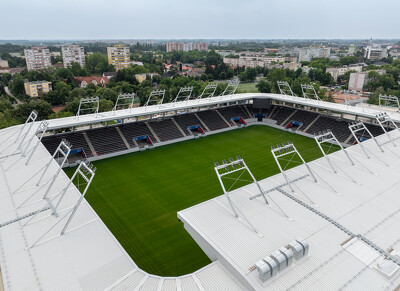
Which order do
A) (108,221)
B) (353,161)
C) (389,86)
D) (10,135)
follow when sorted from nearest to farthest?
(108,221), (353,161), (10,135), (389,86)

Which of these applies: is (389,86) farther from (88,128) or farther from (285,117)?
(88,128)

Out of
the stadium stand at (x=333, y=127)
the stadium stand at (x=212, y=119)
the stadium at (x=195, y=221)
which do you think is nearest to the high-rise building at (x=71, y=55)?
the stadium stand at (x=212, y=119)

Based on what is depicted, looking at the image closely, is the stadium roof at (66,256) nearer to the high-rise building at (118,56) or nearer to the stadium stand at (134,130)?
the stadium stand at (134,130)

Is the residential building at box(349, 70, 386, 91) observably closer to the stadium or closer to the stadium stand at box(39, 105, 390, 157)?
the stadium stand at box(39, 105, 390, 157)

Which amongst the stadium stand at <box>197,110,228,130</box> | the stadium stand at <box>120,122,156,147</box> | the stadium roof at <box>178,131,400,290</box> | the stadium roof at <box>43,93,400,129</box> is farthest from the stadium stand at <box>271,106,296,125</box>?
the stadium roof at <box>178,131,400,290</box>

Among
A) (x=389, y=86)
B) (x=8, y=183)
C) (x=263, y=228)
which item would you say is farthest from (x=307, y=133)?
(x=389, y=86)

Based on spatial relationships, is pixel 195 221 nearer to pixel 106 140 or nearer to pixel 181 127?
pixel 106 140
